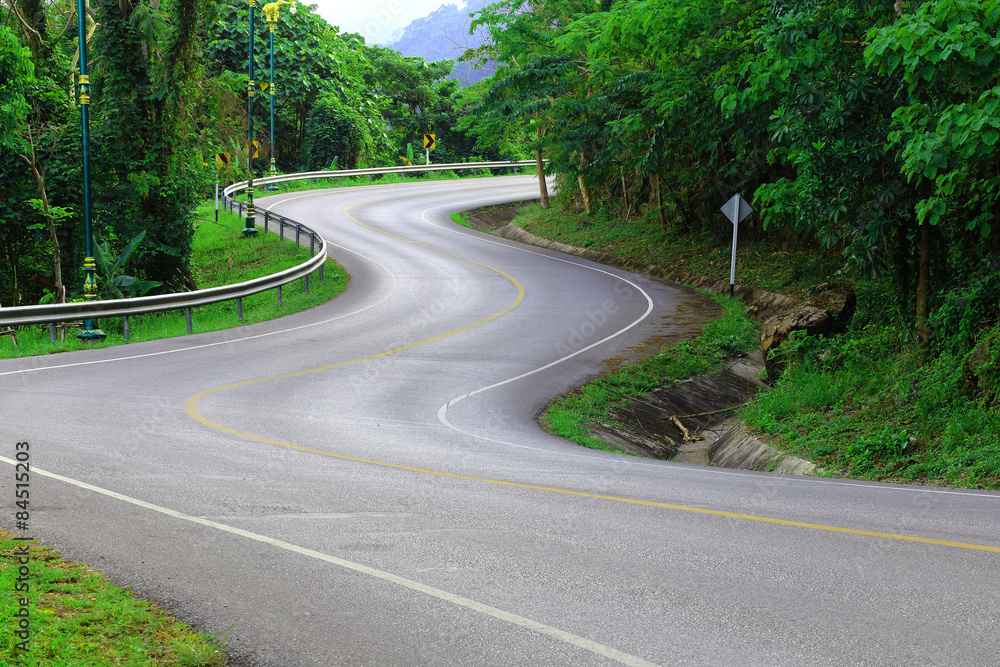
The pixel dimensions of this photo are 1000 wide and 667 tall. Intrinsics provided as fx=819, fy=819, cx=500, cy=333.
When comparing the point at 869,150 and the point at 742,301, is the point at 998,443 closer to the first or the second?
the point at 869,150

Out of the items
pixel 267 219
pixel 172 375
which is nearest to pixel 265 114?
pixel 267 219

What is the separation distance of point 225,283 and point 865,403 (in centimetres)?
2123

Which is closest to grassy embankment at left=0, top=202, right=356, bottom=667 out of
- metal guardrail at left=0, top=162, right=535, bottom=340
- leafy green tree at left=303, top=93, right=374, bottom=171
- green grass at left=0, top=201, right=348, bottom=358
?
green grass at left=0, top=201, right=348, bottom=358

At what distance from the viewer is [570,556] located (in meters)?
5.79

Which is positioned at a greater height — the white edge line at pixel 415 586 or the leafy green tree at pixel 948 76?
the leafy green tree at pixel 948 76

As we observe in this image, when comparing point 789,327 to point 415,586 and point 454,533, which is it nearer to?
point 454,533

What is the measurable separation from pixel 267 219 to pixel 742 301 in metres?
18.2

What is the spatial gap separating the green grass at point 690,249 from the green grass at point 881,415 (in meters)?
5.92

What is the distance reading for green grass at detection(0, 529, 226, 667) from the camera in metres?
4.20

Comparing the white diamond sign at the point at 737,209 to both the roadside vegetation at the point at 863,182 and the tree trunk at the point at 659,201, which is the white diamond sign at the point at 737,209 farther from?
the tree trunk at the point at 659,201

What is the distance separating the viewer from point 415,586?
5.29m

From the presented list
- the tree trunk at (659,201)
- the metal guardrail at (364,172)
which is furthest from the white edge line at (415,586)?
the metal guardrail at (364,172)

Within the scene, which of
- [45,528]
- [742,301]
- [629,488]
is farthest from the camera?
[742,301]

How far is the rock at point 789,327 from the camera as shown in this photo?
52.9ft
